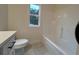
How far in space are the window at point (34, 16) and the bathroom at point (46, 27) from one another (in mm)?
20

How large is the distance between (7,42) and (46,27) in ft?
1.35

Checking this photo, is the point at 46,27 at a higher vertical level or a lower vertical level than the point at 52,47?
higher

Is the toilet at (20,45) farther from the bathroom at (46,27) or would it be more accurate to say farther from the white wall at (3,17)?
the white wall at (3,17)

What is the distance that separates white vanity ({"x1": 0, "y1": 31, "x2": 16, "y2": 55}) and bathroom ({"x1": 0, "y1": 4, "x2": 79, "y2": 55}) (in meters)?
0.04

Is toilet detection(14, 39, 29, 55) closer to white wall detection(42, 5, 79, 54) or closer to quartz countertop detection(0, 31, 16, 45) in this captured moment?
quartz countertop detection(0, 31, 16, 45)

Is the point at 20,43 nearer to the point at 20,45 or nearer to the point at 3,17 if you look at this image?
the point at 20,45

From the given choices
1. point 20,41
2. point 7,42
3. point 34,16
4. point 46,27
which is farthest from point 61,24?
point 7,42

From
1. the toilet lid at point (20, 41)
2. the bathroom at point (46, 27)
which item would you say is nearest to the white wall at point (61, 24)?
the bathroom at point (46, 27)

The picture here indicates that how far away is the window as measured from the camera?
51.1 inches

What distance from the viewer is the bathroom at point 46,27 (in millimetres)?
1287

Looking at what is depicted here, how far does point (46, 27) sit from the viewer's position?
1.35m
